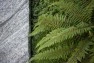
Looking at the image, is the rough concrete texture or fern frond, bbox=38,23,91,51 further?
the rough concrete texture

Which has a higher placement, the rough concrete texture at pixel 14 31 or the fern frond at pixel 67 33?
the fern frond at pixel 67 33

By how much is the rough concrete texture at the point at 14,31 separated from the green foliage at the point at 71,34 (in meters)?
0.72

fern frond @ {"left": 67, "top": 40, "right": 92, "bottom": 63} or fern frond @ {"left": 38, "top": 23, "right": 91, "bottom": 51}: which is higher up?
fern frond @ {"left": 38, "top": 23, "right": 91, "bottom": 51}

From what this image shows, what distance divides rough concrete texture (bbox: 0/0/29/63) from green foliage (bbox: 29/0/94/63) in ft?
2.37

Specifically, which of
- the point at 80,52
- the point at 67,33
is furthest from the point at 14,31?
the point at 80,52

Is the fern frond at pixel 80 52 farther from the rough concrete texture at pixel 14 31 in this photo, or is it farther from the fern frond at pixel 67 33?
the rough concrete texture at pixel 14 31

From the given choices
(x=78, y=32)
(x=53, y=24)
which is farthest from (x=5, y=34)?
(x=78, y=32)

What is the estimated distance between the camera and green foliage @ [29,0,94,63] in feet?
10.9

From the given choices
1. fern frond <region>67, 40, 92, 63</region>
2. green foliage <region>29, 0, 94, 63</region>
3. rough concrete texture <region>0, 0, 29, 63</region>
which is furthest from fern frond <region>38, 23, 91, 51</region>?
rough concrete texture <region>0, 0, 29, 63</region>

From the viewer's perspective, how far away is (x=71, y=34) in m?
3.31

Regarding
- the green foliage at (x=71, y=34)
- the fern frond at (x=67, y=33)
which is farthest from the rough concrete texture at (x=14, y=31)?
the fern frond at (x=67, y=33)

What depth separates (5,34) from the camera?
5.03 metres

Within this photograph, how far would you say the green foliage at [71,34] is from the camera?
10.9 ft

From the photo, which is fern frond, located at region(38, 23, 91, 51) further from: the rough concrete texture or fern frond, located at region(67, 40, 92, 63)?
the rough concrete texture
